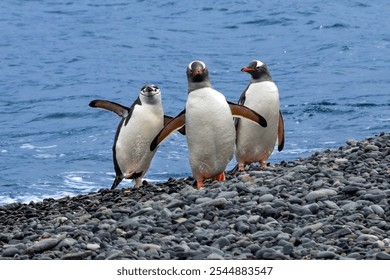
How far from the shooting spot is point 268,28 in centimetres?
3422

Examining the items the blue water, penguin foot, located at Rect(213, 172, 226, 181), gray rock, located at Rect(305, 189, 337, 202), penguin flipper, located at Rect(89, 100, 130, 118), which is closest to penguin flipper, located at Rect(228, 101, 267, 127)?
penguin foot, located at Rect(213, 172, 226, 181)

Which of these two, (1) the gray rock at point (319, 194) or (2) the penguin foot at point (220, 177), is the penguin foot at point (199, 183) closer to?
(2) the penguin foot at point (220, 177)

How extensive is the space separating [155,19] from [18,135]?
50.1 ft

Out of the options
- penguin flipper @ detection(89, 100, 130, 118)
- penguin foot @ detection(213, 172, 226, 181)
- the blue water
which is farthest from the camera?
the blue water

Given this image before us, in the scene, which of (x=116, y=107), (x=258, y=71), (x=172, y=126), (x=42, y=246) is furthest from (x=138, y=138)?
(x=42, y=246)

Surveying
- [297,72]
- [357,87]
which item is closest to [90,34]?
[297,72]

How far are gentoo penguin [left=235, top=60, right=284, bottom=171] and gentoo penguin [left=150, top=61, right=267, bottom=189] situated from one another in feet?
1.57

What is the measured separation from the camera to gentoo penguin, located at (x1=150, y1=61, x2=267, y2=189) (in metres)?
8.63

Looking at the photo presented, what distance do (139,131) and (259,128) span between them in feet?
3.67

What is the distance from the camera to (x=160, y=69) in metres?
29.8

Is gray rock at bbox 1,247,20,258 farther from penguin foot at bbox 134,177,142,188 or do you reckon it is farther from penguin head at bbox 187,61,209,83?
penguin foot at bbox 134,177,142,188

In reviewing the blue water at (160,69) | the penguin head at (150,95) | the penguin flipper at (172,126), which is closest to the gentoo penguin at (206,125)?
the penguin flipper at (172,126)

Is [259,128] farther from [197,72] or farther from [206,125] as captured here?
[197,72]

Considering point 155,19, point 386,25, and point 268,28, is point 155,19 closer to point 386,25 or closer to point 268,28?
point 268,28
